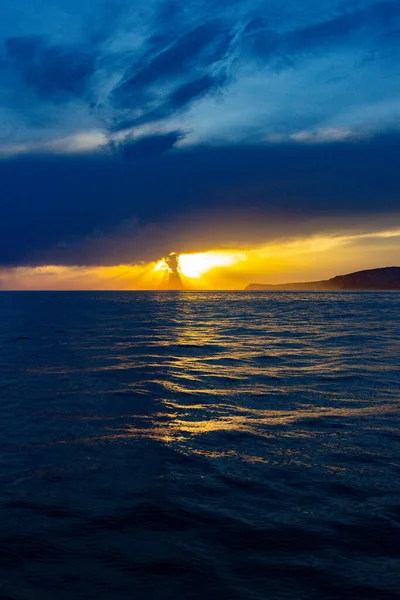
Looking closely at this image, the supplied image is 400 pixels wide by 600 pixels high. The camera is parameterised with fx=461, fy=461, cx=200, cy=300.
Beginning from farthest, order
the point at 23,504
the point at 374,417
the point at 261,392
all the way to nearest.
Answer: the point at 261,392 < the point at 374,417 < the point at 23,504

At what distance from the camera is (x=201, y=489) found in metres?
9.57

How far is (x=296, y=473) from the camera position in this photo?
10.3 meters

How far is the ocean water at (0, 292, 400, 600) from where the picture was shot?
6598 mm

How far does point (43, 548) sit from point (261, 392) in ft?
42.5

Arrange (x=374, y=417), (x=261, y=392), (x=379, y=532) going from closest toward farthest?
1. (x=379, y=532)
2. (x=374, y=417)
3. (x=261, y=392)

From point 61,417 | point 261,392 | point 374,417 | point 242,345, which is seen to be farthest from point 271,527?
point 242,345

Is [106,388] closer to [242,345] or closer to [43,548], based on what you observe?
[43,548]

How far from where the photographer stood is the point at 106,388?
20438 mm

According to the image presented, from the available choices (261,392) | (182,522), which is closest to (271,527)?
(182,522)

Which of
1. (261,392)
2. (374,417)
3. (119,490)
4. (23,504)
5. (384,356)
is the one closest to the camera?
(23,504)

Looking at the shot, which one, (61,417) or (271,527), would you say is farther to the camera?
(61,417)

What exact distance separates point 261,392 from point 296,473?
354 inches

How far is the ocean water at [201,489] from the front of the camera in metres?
6.60

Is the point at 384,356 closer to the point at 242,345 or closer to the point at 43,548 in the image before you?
the point at 242,345
